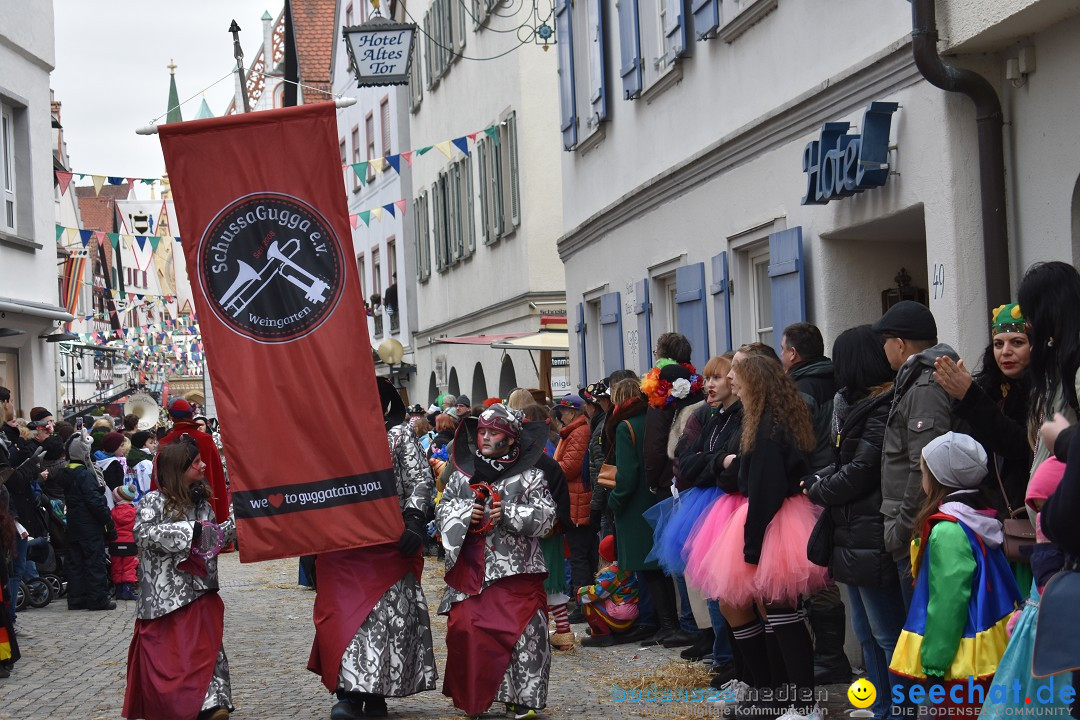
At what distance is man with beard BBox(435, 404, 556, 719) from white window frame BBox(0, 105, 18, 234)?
13.2 m

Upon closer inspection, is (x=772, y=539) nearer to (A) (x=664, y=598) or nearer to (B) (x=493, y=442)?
(B) (x=493, y=442)

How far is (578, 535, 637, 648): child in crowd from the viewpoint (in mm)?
10508

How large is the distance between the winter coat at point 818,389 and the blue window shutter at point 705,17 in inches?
190

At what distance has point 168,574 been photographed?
799 cm

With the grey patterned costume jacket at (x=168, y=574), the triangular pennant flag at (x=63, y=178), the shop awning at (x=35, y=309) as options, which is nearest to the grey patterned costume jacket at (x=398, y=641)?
the grey patterned costume jacket at (x=168, y=574)

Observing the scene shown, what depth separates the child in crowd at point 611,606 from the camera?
10508 mm

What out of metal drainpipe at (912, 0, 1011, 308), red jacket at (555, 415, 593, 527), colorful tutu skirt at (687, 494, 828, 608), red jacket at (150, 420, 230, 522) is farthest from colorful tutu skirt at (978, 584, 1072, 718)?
red jacket at (150, 420, 230, 522)

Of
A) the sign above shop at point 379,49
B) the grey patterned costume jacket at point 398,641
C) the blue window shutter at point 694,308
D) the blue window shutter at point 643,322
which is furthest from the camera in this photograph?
the sign above shop at point 379,49

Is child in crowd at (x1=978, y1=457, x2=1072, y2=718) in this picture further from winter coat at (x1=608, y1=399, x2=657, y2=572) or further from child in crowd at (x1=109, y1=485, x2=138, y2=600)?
child in crowd at (x1=109, y1=485, x2=138, y2=600)

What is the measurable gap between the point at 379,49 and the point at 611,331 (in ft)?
17.9

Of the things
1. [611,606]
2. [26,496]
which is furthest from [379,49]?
[611,606]

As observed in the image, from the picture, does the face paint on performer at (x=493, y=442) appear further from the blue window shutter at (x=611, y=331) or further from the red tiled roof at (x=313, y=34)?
the red tiled roof at (x=313, y=34)

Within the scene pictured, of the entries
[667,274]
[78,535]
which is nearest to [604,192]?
[667,274]

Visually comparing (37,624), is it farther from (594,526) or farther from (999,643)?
(999,643)
